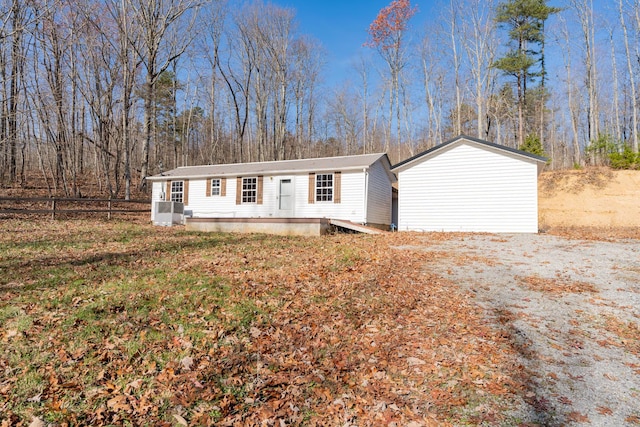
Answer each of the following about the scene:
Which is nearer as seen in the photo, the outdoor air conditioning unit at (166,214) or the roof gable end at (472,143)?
the roof gable end at (472,143)

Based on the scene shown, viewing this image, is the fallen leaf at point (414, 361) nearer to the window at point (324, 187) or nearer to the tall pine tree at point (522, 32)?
the window at point (324, 187)

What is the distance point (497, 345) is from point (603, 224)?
737 inches

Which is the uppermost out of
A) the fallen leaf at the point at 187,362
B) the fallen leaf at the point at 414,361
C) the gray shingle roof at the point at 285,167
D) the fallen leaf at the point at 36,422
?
the gray shingle roof at the point at 285,167

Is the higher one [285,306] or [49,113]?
[49,113]

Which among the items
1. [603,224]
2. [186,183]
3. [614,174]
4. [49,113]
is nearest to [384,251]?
[186,183]

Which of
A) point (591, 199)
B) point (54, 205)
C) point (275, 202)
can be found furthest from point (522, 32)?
point (54, 205)

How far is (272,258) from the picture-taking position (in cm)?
770

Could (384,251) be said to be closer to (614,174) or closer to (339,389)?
(339,389)

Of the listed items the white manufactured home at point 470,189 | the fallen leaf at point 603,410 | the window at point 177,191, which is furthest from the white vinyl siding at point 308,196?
the fallen leaf at point 603,410

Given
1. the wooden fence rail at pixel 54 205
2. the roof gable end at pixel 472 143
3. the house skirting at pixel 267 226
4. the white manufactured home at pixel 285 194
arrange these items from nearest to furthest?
the house skirting at pixel 267 226 < the roof gable end at pixel 472 143 < the white manufactured home at pixel 285 194 < the wooden fence rail at pixel 54 205

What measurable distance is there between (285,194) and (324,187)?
2.06 meters

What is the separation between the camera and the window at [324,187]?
14.6m

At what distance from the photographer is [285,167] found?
51.9 feet

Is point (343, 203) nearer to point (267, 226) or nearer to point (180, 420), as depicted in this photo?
point (267, 226)
